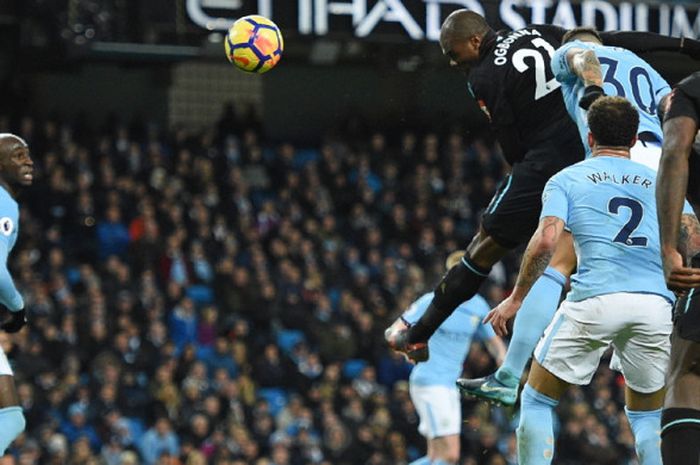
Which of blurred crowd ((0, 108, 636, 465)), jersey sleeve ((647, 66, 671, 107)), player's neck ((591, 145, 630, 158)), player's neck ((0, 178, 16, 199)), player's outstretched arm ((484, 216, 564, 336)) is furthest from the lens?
blurred crowd ((0, 108, 636, 465))

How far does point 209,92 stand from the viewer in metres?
24.1

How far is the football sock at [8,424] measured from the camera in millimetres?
8430

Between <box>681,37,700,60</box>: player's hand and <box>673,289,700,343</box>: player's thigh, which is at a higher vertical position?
<box>681,37,700,60</box>: player's hand

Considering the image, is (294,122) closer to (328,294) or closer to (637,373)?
(328,294)

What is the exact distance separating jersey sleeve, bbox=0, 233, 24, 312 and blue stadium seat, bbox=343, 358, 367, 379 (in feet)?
31.5

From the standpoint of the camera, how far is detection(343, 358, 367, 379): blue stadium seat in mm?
18203

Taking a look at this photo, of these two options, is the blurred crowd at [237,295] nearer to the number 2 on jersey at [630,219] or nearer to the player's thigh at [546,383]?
the player's thigh at [546,383]

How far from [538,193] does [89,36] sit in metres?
10.6

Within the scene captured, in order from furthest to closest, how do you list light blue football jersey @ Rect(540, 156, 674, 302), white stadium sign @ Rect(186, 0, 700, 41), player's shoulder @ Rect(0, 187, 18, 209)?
1. white stadium sign @ Rect(186, 0, 700, 41)
2. player's shoulder @ Rect(0, 187, 18, 209)
3. light blue football jersey @ Rect(540, 156, 674, 302)

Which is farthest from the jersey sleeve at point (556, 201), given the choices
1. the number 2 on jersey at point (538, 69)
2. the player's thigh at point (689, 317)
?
the number 2 on jersey at point (538, 69)

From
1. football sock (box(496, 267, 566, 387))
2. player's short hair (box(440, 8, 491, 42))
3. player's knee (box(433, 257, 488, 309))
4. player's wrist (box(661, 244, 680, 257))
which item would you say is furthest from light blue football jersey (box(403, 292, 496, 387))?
player's wrist (box(661, 244, 680, 257))

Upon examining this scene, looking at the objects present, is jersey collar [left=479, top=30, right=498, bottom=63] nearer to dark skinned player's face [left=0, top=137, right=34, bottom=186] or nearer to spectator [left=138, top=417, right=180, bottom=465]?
dark skinned player's face [left=0, top=137, right=34, bottom=186]

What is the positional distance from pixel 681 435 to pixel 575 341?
4.06ft

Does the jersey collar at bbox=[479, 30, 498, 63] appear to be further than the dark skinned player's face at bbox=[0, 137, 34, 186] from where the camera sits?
No
